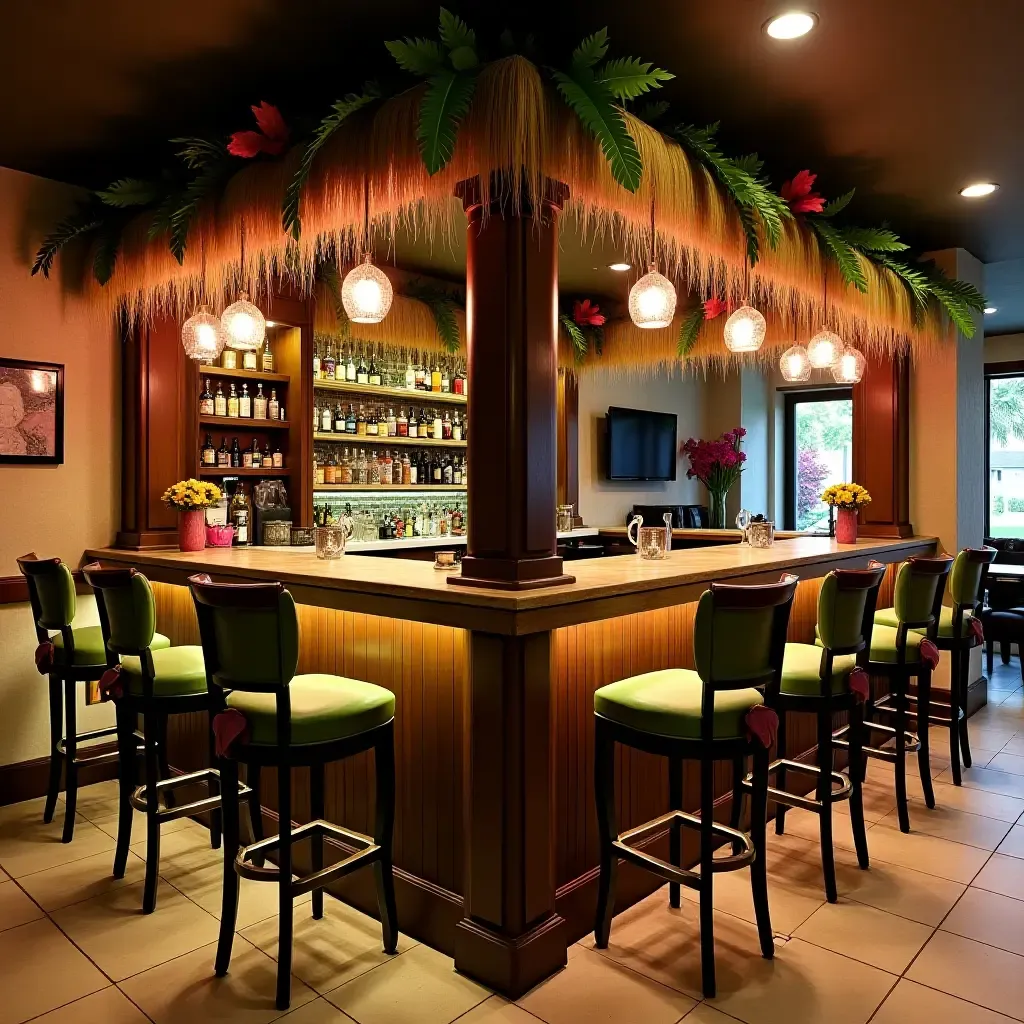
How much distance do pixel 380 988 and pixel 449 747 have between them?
654mm

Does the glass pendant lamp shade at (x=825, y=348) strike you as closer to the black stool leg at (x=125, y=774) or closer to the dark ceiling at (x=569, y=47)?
the dark ceiling at (x=569, y=47)

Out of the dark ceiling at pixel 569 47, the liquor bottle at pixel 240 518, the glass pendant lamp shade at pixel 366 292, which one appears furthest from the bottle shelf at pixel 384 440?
the glass pendant lamp shade at pixel 366 292

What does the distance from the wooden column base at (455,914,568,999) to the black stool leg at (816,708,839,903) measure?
97 cm

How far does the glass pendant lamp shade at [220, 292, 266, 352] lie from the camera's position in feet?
11.2

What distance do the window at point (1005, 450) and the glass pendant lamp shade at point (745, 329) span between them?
5.38 meters

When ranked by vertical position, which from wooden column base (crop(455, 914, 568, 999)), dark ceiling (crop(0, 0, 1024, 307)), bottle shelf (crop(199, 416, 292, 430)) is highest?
dark ceiling (crop(0, 0, 1024, 307))

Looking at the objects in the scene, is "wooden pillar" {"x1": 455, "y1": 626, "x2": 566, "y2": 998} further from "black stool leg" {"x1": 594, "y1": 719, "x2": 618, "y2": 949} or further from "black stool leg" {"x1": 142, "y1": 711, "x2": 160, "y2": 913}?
"black stool leg" {"x1": 142, "y1": 711, "x2": 160, "y2": 913}

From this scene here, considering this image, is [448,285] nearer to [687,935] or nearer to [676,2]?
[676,2]

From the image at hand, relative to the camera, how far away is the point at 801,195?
11.6 feet

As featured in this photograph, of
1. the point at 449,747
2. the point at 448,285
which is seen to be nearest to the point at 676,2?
the point at 449,747

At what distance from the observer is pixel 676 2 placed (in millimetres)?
2363

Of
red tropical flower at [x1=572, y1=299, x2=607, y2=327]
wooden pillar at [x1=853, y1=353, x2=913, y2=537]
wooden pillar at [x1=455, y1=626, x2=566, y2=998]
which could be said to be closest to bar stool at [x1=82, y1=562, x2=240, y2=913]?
wooden pillar at [x1=455, y1=626, x2=566, y2=998]

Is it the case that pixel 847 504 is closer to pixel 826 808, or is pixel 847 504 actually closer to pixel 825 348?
pixel 825 348

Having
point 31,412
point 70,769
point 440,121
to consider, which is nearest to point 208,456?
point 31,412
